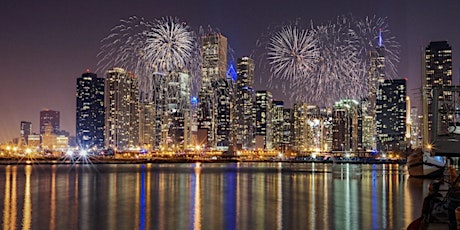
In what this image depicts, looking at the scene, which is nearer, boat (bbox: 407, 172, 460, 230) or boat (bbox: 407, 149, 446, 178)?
boat (bbox: 407, 172, 460, 230)

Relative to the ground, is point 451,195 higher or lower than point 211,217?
higher

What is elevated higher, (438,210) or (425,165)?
(438,210)

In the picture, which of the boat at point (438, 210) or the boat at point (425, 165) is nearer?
the boat at point (438, 210)

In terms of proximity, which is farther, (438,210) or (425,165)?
(425,165)

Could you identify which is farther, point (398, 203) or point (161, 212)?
point (398, 203)

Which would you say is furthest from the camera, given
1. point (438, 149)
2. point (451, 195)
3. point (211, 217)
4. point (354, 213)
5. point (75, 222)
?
point (354, 213)

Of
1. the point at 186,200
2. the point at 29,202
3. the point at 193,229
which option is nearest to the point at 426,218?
the point at 193,229

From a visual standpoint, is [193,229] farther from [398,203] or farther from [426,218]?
[398,203]

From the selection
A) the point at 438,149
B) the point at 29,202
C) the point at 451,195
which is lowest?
the point at 29,202

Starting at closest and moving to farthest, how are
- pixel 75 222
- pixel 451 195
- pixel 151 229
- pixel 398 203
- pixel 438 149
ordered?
pixel 438 149 < pixel 451 195 < pixel 151 229 < pixel 75 222 < pixel 398 203

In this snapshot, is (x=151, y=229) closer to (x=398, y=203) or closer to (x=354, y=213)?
(x=354, y=213)
